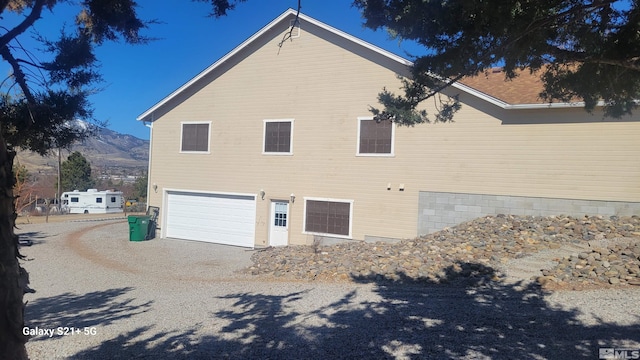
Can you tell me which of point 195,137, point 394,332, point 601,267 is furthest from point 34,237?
point 601,267

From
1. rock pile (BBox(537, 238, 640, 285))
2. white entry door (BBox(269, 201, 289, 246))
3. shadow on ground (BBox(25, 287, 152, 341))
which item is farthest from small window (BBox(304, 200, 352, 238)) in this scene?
shadow on ground (BBox(25, 287, 152, 341))

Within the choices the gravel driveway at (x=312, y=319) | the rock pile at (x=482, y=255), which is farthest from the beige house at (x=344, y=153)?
the gravel driveway at (x=312, y=319)

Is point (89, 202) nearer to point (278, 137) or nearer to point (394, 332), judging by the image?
point (278, 137)

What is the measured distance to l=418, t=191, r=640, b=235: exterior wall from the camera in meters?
11.7

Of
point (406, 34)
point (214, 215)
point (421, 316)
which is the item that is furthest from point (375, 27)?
point (214, 215)

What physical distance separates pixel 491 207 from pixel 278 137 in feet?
26.0

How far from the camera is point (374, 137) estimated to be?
1434cm

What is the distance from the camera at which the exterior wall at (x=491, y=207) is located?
459 inches

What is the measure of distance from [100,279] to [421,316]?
7.99m

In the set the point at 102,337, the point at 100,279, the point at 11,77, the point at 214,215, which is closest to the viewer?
the point at 11,77

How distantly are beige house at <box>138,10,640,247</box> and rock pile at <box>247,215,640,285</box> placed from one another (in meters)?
1.09

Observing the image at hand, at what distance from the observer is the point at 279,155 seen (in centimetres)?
1575

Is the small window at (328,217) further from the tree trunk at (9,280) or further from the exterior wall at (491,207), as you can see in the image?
the tree trunk at (9,280)

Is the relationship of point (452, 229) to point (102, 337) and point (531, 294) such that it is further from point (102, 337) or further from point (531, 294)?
point (102, 337)
